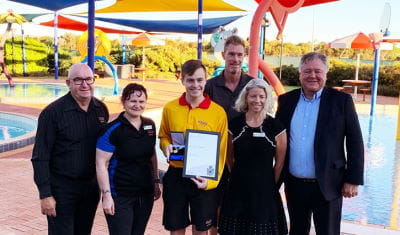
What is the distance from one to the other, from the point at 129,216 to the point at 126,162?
0.34 meters

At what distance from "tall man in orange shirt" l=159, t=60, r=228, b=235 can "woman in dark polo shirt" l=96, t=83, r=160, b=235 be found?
14 centimetres

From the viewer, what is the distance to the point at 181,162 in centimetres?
259

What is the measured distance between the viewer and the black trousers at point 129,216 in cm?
250

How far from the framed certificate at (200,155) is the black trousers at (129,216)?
380 mm

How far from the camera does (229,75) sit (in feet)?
9.93

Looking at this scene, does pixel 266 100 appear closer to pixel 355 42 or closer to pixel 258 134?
pixel 258 134

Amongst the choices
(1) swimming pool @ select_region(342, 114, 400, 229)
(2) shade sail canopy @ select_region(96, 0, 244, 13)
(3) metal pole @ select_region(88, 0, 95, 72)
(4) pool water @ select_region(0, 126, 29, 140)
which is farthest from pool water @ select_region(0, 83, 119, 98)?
(1) swimming pool @ select_region(342, 114, 400, 229)

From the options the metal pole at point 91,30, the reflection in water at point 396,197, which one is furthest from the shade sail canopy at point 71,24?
the reflection in water at point 396,197

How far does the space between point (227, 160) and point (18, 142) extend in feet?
18.9

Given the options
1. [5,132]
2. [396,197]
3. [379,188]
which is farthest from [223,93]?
[5,132]

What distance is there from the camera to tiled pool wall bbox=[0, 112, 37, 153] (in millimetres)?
7148

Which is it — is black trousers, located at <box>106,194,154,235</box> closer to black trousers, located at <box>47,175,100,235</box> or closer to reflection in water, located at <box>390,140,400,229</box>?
black trousers, located at <box>47,175,100,235</box>

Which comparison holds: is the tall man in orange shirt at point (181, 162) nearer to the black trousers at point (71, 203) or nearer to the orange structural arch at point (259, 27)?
the black trousers at point (71, 203)

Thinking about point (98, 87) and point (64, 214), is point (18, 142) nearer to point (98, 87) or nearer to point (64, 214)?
point (64, 214)
